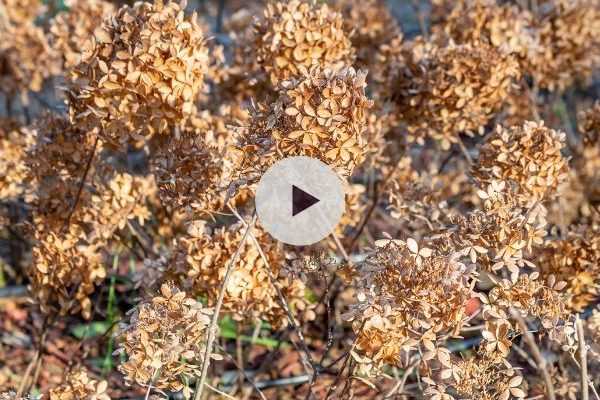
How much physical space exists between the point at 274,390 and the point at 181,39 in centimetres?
129

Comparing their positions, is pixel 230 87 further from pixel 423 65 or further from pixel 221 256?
pixel 221 256

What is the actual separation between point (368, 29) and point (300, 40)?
998 millimetres

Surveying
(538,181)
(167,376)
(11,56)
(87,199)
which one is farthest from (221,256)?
(11,56)

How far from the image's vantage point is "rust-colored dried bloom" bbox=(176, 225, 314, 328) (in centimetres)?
193

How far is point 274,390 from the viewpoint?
264 centimetres

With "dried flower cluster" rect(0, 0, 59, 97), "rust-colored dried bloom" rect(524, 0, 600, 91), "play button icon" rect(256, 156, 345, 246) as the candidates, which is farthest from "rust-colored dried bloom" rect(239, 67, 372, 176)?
"dried flower cluster" rect(0, 0, 59, 97)

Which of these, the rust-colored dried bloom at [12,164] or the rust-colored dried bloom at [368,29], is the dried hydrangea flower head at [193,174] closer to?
the rust-colored dried bloom at [12,164]

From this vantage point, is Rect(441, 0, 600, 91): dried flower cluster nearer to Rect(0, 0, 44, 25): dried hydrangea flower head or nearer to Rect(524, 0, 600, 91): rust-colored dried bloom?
Rect(524, 0, 600, 91): rust-colored dried bloom

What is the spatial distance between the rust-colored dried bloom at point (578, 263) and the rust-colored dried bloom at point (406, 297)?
23.9 inches

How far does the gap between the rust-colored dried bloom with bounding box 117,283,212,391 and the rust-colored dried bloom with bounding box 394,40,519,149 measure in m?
A: 1.03

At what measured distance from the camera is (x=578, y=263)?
209cm

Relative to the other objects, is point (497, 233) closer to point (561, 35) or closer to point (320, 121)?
point (320, 121)

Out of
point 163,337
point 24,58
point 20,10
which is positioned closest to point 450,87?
point 163,337

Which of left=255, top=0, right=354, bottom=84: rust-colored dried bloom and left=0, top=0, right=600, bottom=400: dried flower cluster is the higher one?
left=255, top=0, right=354, bottom=84: rust-colored dried bloom
